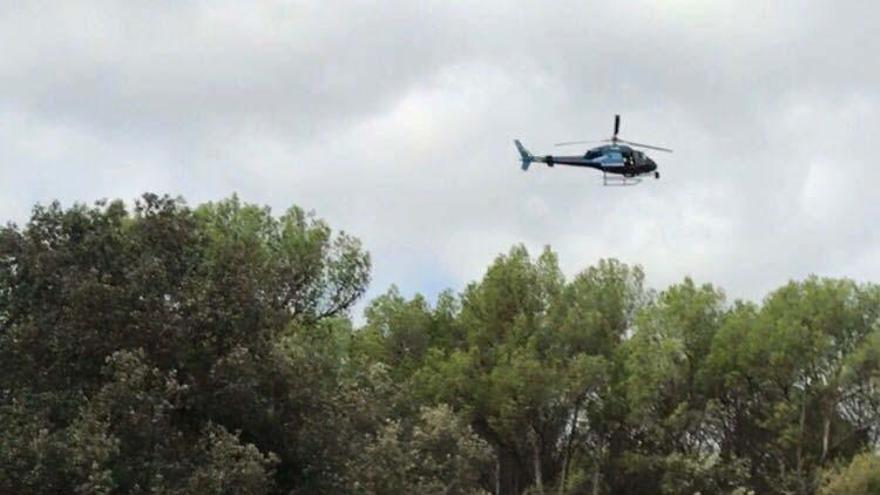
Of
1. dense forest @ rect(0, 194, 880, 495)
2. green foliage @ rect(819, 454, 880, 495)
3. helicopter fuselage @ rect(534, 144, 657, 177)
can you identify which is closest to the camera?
dense forest @ rect(0, 194, 880, 495)

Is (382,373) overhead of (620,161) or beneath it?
beneath

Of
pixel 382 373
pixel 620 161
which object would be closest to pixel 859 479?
pixel 620 161

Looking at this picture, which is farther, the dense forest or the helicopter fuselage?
the helicopter fuselage

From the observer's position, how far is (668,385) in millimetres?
49812

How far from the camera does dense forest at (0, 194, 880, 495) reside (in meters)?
21.7

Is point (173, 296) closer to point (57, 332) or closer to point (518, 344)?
point (57, 332)

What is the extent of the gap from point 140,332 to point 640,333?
29.6 meters

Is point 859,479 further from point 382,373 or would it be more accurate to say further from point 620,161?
point 382,373

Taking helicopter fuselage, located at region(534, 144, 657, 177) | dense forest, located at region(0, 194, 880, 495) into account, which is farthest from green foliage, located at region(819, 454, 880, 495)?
helicopter fuselage, located at region(534, 144, 657, 177)

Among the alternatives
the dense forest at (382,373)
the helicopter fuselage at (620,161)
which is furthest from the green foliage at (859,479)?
the helicopter fuselage at (620,161)

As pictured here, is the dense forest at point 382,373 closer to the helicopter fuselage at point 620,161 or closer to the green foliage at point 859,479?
the green foliage at point 859,479

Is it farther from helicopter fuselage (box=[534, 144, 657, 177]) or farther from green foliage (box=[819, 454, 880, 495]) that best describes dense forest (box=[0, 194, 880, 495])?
helicopter fuselage (box=[534, 144, 657, 177])

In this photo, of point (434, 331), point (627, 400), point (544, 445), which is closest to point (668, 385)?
point (627, 400)

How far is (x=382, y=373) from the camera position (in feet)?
95.4
